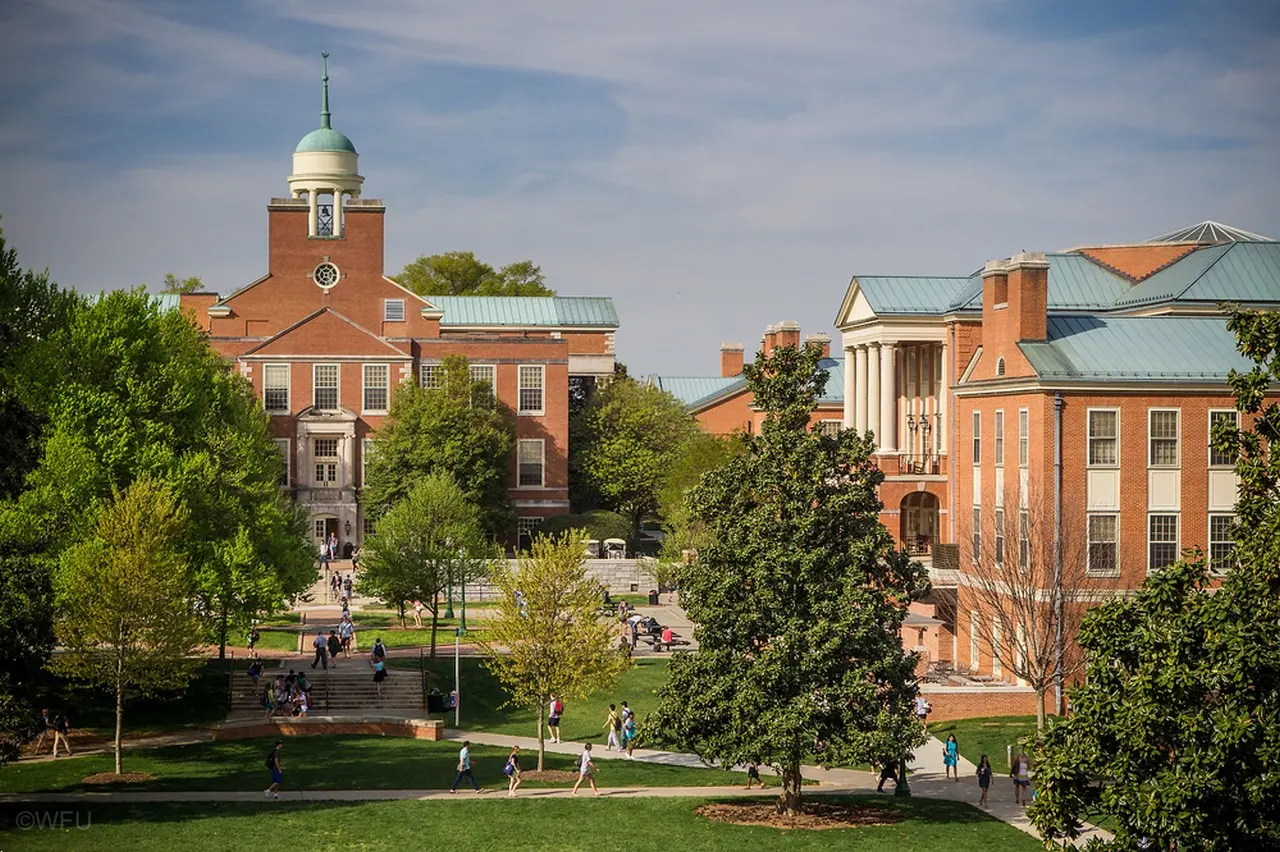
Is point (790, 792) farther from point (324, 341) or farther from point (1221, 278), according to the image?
point (324, 341)

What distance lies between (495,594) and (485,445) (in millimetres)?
13223

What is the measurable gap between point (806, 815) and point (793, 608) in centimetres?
466

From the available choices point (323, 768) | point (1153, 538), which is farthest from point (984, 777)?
point (323, 768)

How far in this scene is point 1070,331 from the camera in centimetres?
5050

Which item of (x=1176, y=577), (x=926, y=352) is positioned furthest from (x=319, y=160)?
(x=1176, y=577)

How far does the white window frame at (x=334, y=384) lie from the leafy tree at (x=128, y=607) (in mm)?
44461

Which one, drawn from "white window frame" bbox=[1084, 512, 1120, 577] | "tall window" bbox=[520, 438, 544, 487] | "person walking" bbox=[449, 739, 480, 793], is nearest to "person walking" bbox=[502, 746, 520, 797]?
"person walking" bbox=[449, 739, 480, 793]

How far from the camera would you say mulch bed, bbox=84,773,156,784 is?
38031 millimetres

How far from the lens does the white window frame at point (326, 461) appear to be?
85312 mm

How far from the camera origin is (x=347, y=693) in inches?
1976

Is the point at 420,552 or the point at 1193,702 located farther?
the point at 420,552

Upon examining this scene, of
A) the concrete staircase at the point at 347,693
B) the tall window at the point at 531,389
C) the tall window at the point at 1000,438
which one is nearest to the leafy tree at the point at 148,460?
the concrete staircase at the point at 347,693

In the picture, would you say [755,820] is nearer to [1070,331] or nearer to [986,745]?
[986,745]

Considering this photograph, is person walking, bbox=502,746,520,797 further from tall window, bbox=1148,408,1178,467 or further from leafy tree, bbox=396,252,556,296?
leafy tree, bbox=396,252,556,296
